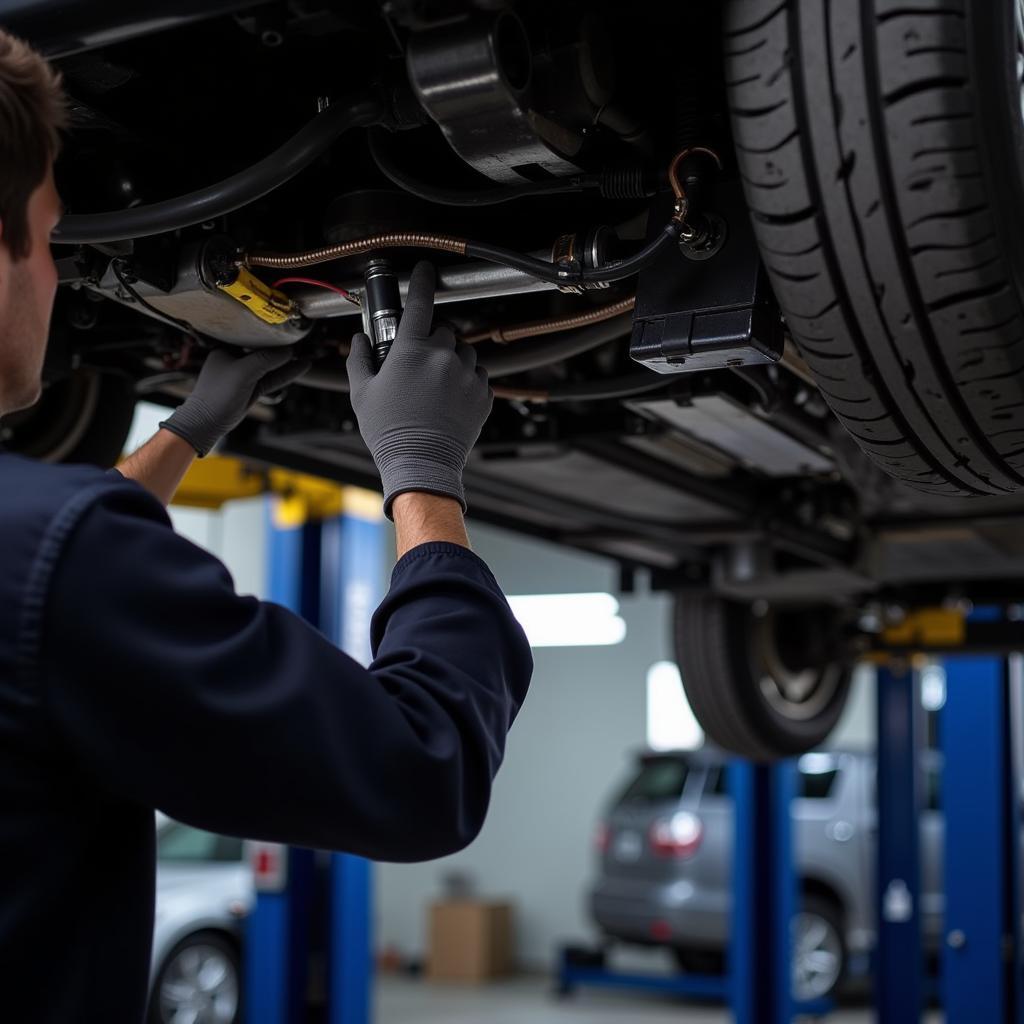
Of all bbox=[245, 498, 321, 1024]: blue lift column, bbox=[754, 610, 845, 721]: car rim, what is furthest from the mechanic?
bbox=[245, 498, 321, 1024]: blue lift column

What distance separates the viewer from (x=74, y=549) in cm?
85

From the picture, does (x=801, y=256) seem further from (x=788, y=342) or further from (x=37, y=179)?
(x=37, y=179)

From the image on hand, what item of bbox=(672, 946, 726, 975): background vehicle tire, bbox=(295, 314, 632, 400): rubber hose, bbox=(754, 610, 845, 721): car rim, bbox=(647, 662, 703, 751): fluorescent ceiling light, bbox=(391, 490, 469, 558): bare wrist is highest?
bbox=(295, 314, 632, 400): rubber hose

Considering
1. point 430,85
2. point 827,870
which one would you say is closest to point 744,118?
point 430,85

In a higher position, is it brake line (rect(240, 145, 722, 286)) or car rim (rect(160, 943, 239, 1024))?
brake line (rect(240, 145, 722, 286))

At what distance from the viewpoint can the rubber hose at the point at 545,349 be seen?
1.74 metres

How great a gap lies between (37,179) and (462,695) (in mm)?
515

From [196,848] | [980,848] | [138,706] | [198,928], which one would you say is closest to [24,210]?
[138,706]

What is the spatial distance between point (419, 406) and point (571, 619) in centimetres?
998

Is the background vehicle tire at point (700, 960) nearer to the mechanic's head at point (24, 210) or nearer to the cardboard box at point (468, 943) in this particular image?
the cardboard box at point (468, 943)

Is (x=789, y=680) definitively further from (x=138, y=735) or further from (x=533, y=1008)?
(x=533, y=1008)

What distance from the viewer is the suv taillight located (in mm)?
8172

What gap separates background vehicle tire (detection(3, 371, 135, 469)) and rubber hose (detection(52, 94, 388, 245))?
0.70 m

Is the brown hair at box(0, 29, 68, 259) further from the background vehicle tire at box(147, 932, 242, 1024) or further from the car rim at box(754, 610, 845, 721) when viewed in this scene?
the background vehicle tire at box(147, 932, 242, 1024)
